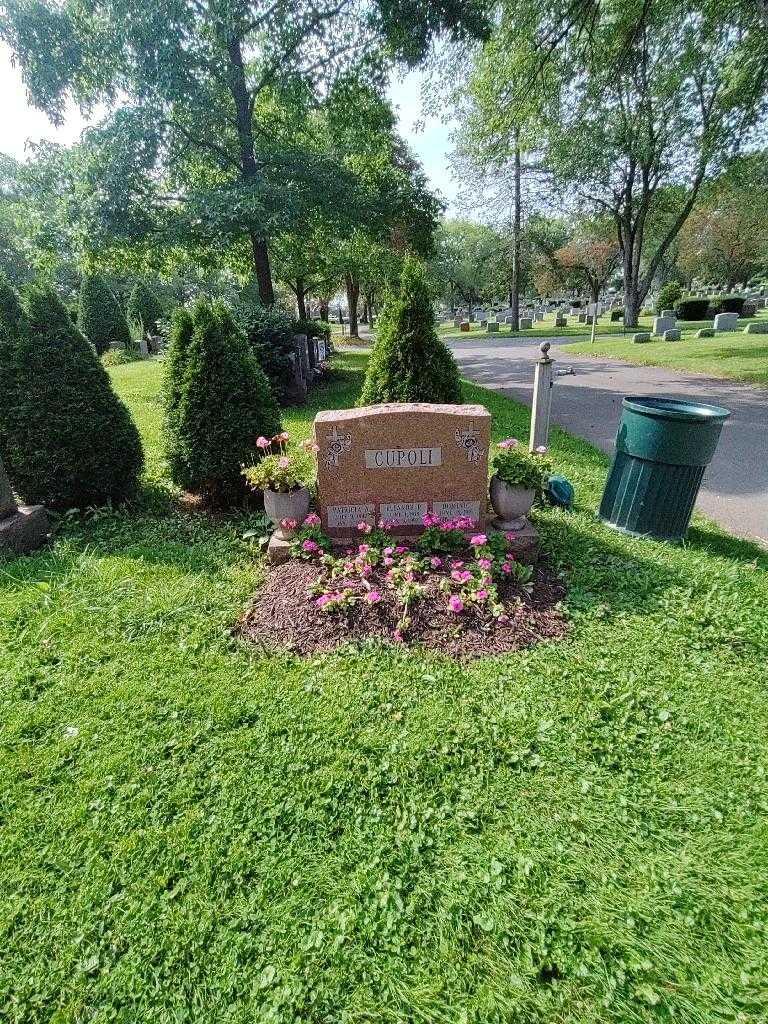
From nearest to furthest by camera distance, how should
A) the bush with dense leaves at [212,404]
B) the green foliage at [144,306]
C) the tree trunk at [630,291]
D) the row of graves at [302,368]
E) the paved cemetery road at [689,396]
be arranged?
the bush with dense leaves at [212,404] → the paved cemetery road at [689,396] → the row of graves at [302,368] → the tree trunk at [630,291] → the green foliage at [144,306]

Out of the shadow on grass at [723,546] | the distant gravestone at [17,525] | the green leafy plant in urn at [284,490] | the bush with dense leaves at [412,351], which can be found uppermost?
the bush with dense leaves at [412,351]

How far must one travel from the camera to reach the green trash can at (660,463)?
3953 millimetres

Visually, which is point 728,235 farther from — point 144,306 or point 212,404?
point 212,404

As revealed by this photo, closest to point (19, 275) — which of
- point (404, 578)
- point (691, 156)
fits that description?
point (691, 156)

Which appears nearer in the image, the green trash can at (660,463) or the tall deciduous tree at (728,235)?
the green trash can at (660,463)

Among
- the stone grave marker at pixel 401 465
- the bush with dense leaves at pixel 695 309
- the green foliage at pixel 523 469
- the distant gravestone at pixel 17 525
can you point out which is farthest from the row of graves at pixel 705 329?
the distant gravestone at pixel 17 525

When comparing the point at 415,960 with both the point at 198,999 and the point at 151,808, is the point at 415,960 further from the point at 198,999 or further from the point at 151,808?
the point at 151,808

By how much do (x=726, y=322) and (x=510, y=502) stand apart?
23.5m

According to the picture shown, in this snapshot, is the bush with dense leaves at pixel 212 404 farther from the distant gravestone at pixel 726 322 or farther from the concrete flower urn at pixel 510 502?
the distant gravestone at pixel 726 322

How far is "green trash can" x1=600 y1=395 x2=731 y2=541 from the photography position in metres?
3.95

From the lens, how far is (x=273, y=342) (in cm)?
1016

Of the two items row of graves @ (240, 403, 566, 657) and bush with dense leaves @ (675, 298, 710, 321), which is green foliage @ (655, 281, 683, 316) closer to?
bush with dense leaves @ (675, 298, 710, 321)

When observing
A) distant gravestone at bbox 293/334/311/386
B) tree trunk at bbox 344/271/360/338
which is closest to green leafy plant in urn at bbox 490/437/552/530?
distant gravestone at bbox 293/334/311/386

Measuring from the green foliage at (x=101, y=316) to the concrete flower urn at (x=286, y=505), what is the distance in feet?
79.3
